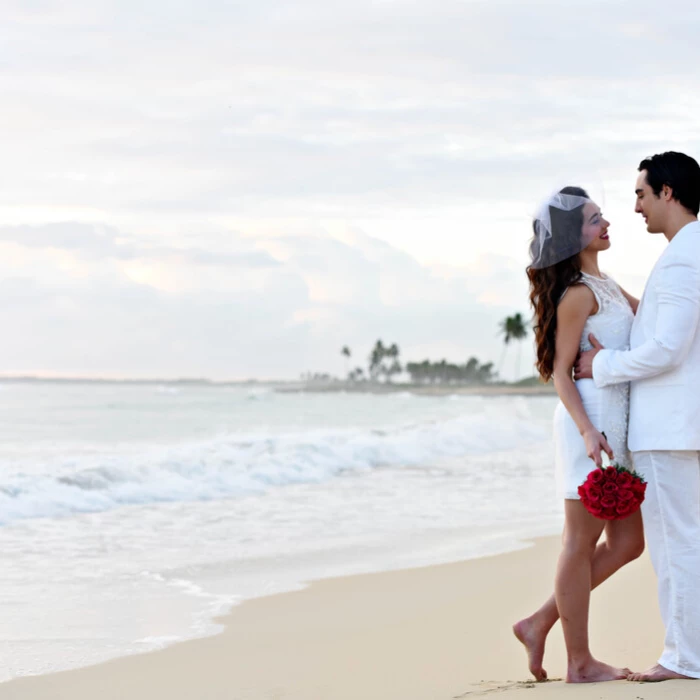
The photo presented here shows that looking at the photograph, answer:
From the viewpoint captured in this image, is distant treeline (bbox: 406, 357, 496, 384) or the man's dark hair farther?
distant treeline (bbox: 406, 357, 496, 384)

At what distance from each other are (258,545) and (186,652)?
3.14 metres

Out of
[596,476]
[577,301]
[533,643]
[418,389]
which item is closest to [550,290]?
[577,301]

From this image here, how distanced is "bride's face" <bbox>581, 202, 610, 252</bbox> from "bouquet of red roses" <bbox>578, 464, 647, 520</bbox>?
0.92 metres

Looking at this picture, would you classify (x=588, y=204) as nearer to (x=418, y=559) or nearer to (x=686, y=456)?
(x=686, y=456)

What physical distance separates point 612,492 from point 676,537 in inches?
13.6

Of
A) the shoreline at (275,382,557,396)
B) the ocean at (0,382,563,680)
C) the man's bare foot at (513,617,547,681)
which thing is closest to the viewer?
the man's bare foot at (513,617,547,681)

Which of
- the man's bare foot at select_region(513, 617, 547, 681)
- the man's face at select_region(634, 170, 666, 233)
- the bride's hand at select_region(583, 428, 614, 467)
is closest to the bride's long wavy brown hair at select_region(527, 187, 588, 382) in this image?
the man's face at select_region(634, 170, 666, 233)

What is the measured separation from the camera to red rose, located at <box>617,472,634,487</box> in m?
3.36

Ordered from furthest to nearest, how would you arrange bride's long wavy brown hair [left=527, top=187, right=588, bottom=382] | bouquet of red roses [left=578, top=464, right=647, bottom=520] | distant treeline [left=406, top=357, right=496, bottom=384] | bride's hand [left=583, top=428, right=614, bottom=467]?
distant treeline [left=406, top=357, right=496, bottom=384] < bride's long wavy brown hair [left=527, top=187, right=588, bottom=382] < bride's hand [left=583, top=428, right=614, bottom=467] < bouquet of red roses [left=578, top=464, right=647, bottom=520]

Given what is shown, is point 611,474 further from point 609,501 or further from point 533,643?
point 533,643

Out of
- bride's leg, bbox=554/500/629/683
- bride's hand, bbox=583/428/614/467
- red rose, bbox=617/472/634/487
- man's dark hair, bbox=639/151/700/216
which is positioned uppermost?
man's dark hair, bbox=639/151/700/216

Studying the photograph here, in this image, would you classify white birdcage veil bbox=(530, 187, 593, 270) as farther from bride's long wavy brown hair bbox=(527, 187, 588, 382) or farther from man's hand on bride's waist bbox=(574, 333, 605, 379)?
man's hand on bride's waist bbox=(574, 333, 605, 379)

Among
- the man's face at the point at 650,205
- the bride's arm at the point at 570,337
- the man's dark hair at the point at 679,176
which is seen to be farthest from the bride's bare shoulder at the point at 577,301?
the man's dark hair at the point at 679,176

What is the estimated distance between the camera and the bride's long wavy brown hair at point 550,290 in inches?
147
